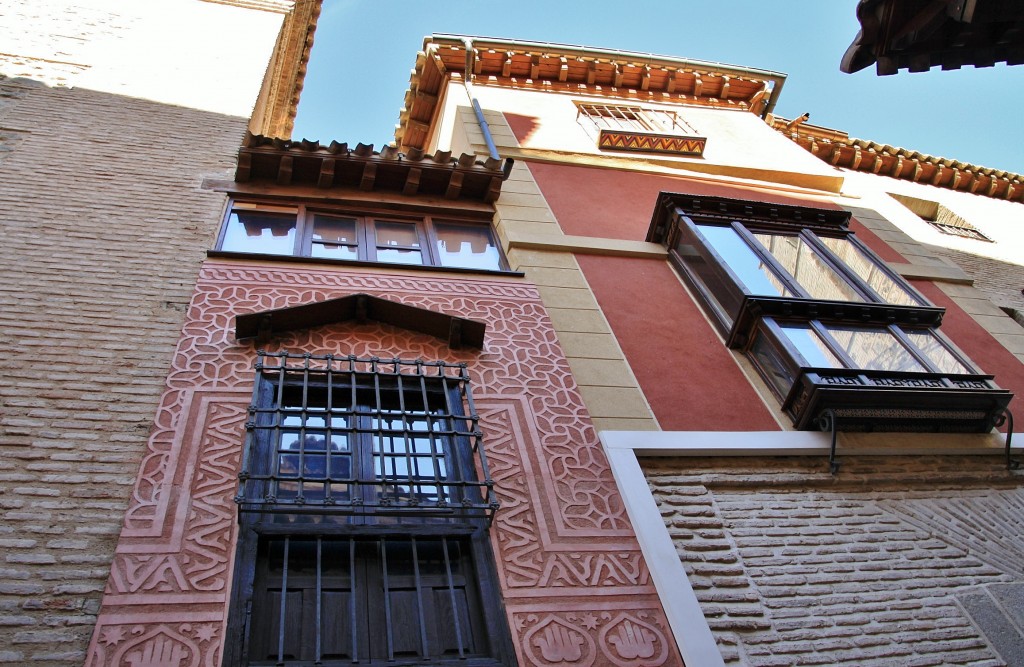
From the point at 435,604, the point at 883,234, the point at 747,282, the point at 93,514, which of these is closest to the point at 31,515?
the point at 93,514

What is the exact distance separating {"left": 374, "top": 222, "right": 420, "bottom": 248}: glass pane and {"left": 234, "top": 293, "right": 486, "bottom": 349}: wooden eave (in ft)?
4.74

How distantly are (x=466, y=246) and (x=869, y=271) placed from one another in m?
3.25

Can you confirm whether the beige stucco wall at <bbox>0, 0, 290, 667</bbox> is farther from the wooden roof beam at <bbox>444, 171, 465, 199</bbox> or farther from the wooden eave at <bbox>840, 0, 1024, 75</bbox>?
the wooden eave at <bbox>840, 0, 1024, 75</bbox>

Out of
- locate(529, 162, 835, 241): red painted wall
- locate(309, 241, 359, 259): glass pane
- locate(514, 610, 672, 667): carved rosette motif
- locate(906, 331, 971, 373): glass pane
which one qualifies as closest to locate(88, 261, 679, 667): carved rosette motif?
locate(514, 610, 672, 667): carved rosette motif

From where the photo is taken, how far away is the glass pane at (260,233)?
6.57 metres

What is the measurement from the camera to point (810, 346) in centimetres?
590

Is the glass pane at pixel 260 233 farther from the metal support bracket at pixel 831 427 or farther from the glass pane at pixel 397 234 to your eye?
the metal support bracket at pixel 831 427

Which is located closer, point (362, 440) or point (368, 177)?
point (362, 440)

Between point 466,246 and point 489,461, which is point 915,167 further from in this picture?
point 489,461

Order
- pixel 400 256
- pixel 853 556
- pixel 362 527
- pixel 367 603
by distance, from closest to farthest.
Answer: pixel 367 603
pixel 362 527
pixel 853 556
pixel 400 256

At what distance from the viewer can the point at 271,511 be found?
13.1ft

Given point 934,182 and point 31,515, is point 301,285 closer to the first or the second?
point 31,515

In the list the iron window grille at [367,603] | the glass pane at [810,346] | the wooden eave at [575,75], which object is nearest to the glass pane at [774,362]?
the glass pane at [810,346]

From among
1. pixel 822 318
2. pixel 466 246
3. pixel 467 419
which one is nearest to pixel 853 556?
pixel 822 318
